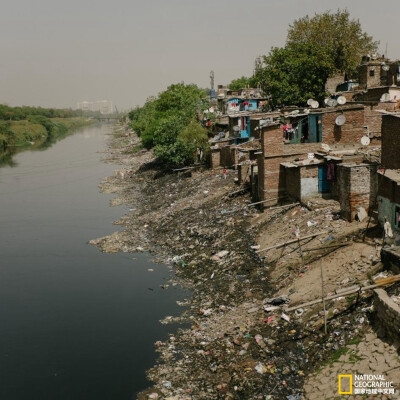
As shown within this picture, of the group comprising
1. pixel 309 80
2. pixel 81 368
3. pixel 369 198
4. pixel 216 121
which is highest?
pixel 309 80

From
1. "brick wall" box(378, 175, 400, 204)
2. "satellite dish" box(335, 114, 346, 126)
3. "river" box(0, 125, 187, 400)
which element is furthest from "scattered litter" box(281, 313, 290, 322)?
"satellite dish" box(335, 114, 346, 126)

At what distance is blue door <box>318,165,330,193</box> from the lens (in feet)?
46.1

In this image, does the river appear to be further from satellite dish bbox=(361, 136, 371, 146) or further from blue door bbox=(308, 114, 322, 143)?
satellite dish bbox=(361, 136, 371, 146)

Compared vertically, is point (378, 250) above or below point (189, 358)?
above

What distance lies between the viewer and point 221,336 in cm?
981

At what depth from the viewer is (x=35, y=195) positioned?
30422 millimetres

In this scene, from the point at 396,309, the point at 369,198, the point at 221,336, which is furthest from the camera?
the point at 369,198

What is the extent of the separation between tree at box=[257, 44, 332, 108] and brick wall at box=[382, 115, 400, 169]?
15121 millimetres

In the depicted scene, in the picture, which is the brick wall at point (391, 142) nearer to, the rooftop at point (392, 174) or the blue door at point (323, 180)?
the rooftop at point (392, 174)

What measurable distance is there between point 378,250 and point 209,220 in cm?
822

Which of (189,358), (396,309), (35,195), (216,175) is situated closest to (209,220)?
(216,175)

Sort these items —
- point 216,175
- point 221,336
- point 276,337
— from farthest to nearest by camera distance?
point 216,175, point 221,336, point 276,337

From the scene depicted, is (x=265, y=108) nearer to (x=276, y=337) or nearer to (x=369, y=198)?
(x=369, y=198)

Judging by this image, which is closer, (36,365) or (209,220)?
(36,365)
